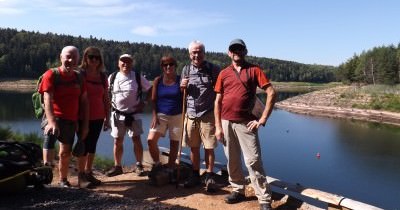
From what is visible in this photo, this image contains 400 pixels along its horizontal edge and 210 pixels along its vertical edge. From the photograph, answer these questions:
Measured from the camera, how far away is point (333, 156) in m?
24.9

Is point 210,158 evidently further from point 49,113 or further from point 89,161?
point 49,113

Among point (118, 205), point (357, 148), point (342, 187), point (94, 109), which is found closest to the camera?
point (118, 205)

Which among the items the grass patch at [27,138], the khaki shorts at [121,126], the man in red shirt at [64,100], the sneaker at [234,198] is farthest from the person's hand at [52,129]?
the grass patch at [27,138]

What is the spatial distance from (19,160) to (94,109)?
130 cm

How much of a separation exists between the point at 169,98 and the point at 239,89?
1.54 metres

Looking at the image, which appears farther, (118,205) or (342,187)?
(342,187)

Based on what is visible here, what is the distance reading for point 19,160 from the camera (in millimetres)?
4781

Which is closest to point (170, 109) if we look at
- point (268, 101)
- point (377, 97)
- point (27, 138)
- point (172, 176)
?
point (172, 176)

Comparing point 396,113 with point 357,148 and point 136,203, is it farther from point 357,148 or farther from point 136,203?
point 136,203

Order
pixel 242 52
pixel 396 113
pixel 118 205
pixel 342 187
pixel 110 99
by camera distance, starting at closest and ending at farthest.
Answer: pixel 118 205 < pixel 242 52 < pixel 110 99 < pixel 342 187 < pixel 396 113

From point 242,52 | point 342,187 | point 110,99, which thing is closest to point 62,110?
point 110,99

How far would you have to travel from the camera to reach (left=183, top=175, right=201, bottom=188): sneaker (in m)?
5.96

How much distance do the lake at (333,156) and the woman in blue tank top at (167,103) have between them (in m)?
7.80

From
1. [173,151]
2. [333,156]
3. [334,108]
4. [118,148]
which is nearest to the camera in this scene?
[173,151]
